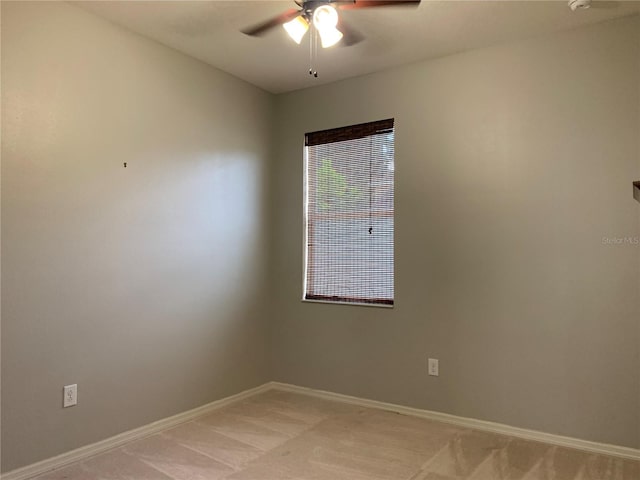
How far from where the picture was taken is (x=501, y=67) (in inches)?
121

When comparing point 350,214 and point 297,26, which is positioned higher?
point 297,26

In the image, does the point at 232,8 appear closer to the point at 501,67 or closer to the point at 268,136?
the point at 268,136

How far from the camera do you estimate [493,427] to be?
301cm

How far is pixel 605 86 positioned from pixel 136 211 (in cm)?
302

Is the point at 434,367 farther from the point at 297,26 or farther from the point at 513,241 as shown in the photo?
the point at 297,26

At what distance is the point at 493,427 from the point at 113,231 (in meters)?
2.76

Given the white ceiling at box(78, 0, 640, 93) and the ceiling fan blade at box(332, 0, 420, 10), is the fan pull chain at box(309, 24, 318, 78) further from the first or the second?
the ceiling fan blade at box(332, 0, 420, 10)

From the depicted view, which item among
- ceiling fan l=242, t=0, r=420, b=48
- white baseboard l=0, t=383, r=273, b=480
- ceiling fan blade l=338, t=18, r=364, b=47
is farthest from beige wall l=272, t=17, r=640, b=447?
ceiling fan l=242, t=0, r=420, b=48

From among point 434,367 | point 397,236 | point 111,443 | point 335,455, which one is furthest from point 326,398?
point 111,443

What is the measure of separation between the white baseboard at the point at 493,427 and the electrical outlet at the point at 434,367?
272 mm

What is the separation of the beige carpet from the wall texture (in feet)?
0.98

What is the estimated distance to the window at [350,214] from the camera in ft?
11.6

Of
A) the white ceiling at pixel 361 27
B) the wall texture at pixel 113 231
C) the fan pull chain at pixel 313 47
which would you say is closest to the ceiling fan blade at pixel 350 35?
the white ceiling at pixel 361 27

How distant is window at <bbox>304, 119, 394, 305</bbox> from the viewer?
3.53 metres
